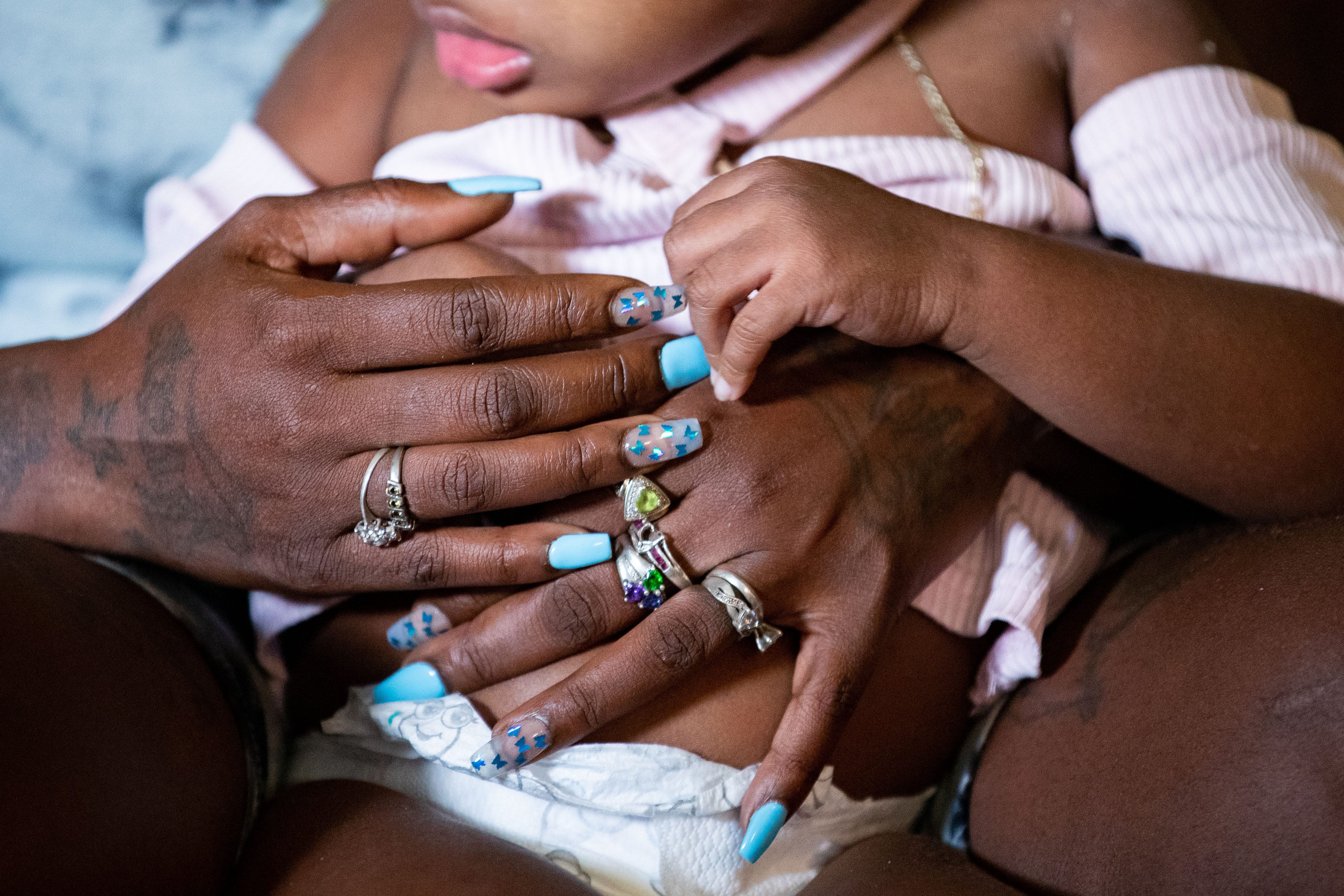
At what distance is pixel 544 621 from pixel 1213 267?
757 mm

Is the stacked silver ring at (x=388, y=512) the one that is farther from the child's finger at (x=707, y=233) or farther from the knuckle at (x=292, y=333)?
the child's finger at (x=707, y=233)

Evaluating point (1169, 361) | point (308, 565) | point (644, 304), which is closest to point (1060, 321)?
point (1169, 361)

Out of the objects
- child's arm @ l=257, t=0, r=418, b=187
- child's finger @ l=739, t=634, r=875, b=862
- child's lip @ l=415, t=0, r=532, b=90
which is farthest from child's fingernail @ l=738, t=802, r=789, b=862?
child's arm @ l=257, t=0, r=418, b=187

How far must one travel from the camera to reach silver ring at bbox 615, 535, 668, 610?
2.51 feet

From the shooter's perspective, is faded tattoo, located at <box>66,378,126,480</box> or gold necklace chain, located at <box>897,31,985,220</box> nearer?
faded tattoo, located at <box>66,378,126,480</box>

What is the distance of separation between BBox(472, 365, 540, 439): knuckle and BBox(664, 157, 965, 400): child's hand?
153 mm

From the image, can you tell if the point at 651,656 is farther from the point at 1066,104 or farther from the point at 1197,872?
the point at 1066,104

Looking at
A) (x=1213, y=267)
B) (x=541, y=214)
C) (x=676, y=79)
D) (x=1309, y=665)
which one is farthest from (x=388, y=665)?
(x=1213, y=267)

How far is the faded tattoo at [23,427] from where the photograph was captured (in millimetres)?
839

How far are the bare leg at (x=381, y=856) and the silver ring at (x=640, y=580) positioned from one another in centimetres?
24

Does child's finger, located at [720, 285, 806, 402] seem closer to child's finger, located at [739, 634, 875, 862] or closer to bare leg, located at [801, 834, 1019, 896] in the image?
child's finger, located at [739, 634, 875, 862]

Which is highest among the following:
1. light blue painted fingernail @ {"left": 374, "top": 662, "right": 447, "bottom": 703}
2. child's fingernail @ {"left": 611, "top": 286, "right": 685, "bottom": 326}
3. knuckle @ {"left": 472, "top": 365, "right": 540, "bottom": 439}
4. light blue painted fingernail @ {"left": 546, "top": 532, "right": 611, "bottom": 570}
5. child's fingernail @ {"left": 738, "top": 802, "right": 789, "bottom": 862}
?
child's fingernail @ {"left": 611, "top": 286, "right": 685, "bottom": 326}

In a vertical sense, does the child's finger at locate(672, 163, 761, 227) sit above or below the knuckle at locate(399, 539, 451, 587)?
above

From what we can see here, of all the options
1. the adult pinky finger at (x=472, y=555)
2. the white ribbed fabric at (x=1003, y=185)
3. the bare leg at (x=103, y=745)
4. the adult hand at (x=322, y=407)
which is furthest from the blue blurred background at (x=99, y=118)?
the adult pinky finger at (x=472, y=555)
